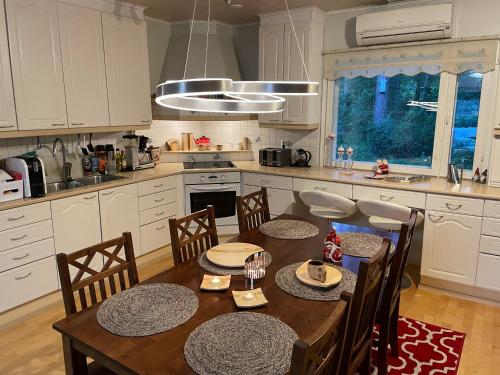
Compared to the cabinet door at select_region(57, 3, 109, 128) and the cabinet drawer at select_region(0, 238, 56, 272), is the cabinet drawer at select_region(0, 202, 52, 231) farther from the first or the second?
the cabinet door at select_region(57, 3, 109, 128)

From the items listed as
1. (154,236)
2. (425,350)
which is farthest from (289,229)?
(154,236)

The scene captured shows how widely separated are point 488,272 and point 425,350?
3.12ft

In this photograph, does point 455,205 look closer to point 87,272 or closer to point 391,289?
point 391,289

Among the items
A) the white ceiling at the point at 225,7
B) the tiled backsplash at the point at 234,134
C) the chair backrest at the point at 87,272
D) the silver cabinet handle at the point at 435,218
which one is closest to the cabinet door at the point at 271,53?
the white ceiling at the point at 225,7

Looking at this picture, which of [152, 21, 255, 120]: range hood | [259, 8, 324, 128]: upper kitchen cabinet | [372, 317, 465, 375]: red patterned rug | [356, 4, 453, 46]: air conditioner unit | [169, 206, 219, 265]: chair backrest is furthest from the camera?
[152, 21, 255, 120]: range hood

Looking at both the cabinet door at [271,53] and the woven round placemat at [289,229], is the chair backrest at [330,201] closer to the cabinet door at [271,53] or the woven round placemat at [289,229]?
the woven round placemat at [289,229]

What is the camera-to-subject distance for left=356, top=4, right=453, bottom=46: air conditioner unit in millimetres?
3244

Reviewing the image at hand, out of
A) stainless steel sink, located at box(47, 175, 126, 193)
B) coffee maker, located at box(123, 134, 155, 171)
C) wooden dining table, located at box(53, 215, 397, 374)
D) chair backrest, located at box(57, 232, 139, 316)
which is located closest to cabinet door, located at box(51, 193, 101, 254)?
stainless steel sink, located at box(47, 175, 126, 193)

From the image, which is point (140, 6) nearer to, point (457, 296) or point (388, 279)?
point (388, 279)

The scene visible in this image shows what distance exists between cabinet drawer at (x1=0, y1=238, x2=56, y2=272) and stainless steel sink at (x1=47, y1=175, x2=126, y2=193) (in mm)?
612

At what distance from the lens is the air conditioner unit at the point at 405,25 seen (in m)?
3.24

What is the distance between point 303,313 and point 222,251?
0.68m

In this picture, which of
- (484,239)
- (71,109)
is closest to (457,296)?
(484,239)

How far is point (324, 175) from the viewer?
149 inches
